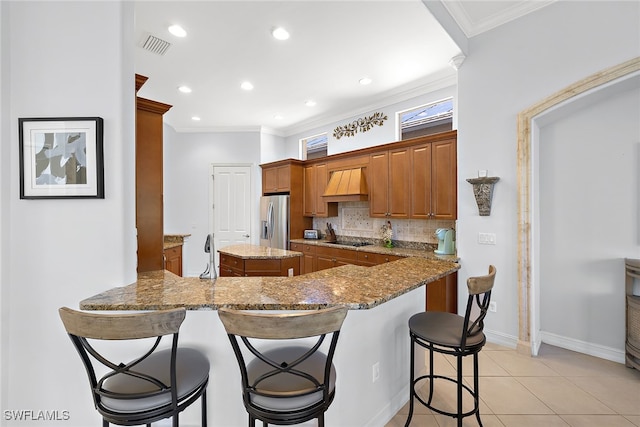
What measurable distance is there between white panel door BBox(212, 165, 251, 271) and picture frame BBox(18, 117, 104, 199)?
4410 mm

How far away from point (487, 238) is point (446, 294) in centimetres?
78

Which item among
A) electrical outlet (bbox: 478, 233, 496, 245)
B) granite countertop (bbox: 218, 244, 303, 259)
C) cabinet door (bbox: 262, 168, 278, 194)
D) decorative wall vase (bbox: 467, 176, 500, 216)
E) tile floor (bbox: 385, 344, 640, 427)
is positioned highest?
cabinet door (bbox: 262, 168, 278, 194)

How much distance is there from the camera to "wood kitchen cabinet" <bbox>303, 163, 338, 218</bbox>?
5152mm

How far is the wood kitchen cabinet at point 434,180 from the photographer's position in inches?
138

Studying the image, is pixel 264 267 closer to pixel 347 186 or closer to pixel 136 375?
pixel 347 186

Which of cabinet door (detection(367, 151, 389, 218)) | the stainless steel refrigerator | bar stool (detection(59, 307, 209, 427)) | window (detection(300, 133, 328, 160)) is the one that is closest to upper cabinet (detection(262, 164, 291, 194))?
the stainless steel refrigerator

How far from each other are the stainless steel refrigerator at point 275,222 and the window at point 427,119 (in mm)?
2436

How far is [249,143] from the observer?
19.9 feet

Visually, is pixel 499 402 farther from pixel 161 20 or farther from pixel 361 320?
pixel 161 20

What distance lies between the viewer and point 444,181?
141 inches

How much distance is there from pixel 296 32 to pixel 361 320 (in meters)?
2.78

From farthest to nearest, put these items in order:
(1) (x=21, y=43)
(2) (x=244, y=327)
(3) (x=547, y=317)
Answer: (3) (x=547, y=317) < (1) (x=21, y=43) < (2) (x=244, y=327)

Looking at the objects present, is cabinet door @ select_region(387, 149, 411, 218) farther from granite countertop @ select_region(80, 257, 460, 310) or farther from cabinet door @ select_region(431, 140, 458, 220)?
granite countertop @ select_region(80, 257, 460, 310)

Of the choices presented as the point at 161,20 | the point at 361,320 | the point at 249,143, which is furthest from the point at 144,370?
the point at 249,143
